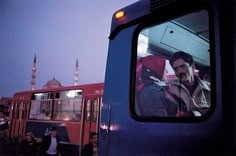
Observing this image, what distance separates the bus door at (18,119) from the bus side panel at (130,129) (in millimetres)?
11542

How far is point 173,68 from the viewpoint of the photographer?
7.24 ft

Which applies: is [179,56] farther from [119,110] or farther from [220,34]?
[119,110]

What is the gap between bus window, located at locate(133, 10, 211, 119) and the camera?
6.70ft

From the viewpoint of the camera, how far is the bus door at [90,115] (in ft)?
31.8

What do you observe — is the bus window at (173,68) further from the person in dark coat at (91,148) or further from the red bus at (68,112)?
the red bus at (68,112)

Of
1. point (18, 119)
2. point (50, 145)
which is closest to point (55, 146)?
point (50, 145)

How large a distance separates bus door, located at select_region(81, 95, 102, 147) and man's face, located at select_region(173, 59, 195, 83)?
7.59m

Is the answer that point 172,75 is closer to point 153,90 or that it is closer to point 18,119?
point 153,90

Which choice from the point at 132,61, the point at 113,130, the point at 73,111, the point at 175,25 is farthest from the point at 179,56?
the point at 73,111

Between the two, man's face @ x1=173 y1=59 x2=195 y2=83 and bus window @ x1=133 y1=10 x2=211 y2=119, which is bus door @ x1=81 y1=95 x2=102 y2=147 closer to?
bus window @ x1=133 y1=10 x2=211 y2=119

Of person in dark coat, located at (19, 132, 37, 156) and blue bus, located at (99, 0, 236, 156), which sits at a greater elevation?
blue bus, located at (99, 0, 236, 156)

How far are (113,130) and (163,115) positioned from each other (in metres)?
0.60

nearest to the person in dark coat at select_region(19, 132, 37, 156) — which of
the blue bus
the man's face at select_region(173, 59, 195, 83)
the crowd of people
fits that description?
the crowd of people

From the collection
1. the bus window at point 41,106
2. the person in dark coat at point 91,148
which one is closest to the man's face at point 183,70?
the person in dark coat at point 91,148
